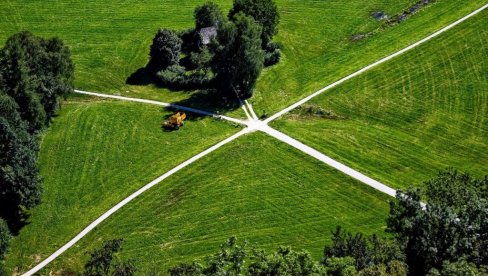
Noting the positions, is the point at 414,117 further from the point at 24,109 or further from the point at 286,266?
the point at 24,109

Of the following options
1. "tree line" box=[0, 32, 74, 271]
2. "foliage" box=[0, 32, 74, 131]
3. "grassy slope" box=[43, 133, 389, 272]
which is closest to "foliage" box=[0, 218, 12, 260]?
"tree line" box=[0, 32, 74, 271]

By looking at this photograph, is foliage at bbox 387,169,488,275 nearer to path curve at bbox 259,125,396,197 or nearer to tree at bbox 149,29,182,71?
path curve at bbox 259,125,396,197

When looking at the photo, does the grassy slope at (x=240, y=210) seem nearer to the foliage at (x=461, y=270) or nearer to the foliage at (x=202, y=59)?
the foliage at (x=461, y=270)

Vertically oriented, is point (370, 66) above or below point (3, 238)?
above

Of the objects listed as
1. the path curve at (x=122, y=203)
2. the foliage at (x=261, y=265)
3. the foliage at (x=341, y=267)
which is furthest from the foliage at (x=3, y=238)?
the foliage at (x=341, y=267)

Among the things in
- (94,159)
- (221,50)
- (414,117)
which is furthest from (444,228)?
(221,50)

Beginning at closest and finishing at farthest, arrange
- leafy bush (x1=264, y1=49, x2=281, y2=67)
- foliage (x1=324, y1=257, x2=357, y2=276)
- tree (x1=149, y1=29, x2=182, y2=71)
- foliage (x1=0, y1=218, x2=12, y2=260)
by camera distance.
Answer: foliage (x1=324, y1=257, x2=357, y2=276)
foliage (x1=0, y1=218, x2=12, y2=260)
tree (x1=149, y1=29, x2=182, y2=71)
leafy bush (x1=264, y1=49, x2=281, y2=67)
